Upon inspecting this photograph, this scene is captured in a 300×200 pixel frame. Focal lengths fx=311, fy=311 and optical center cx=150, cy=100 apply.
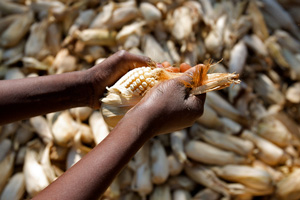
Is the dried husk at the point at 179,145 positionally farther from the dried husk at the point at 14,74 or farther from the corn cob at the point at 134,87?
the dried husk at the point at 14,74

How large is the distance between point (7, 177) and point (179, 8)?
1.02 metres

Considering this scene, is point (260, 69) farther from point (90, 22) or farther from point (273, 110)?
point (90, 22)

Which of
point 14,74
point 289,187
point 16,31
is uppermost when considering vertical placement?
point 16,31

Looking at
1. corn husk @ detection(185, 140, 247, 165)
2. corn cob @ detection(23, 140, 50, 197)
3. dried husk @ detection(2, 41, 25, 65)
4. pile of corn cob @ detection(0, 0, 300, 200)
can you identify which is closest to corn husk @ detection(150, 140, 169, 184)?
pile of corn cob @ detection(0, 0, 300, 200)

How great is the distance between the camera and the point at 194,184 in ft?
4.24

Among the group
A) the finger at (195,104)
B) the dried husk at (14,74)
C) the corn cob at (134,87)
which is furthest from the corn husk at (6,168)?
the finger at (195,104)

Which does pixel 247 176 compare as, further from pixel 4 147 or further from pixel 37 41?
pixel 37 41

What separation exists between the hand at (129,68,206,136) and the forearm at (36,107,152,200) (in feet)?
0.18

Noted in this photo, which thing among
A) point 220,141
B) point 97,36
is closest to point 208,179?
point 220,141

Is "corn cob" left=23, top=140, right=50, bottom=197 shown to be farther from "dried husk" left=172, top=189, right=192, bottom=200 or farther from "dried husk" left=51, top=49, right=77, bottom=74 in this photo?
"dried husk" left=172, top=189, right=192, bottom=200

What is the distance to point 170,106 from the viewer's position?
74 centimetres

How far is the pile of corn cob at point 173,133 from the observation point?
3.90ft

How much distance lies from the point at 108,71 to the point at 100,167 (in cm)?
39

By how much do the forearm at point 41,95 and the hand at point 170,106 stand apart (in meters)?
0.22
